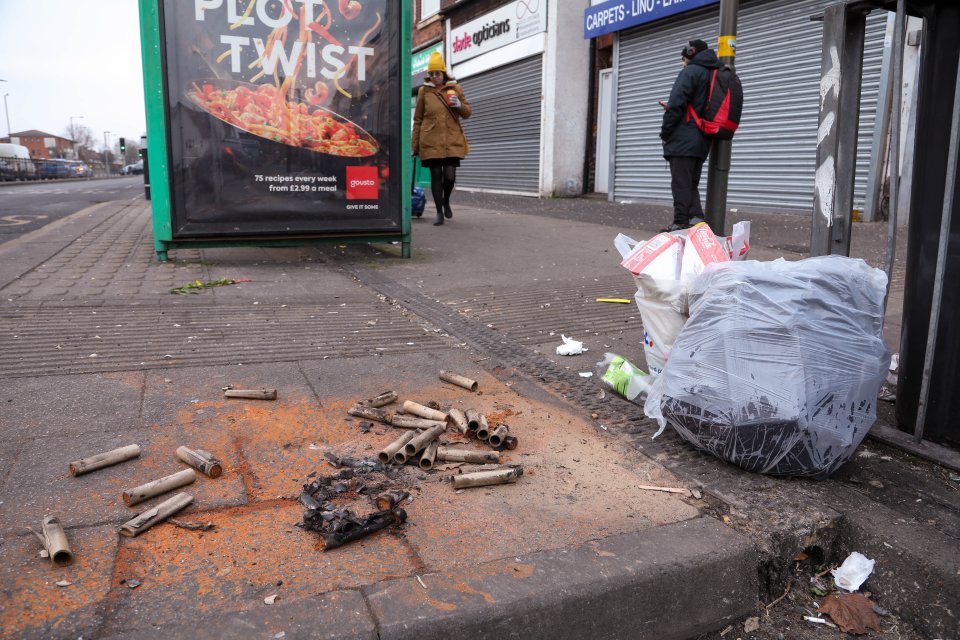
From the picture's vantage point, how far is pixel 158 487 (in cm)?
239

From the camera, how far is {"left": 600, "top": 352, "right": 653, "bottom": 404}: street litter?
3418 millimetres

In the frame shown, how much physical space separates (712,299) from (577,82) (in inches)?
590

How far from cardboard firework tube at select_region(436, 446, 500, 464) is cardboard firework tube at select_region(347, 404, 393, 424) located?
17.0 inches

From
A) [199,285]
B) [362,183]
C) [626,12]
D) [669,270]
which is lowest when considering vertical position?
[199,285]

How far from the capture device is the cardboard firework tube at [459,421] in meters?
3.01

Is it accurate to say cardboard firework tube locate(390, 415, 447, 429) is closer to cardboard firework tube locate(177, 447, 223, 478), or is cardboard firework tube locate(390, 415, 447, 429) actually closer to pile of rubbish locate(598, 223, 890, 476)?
cardboard firework tube locate(177, 447, 223, 478)

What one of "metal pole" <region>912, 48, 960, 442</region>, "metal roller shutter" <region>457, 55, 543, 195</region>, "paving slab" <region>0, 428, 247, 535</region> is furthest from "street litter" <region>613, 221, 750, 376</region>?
"metal roller shutter" <region>457, 55, 543, 195</region>

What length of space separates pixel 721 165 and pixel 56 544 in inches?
217

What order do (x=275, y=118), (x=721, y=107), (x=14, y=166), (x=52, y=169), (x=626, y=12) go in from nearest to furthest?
(x=275, y=118) → (x=721, y=107) → (x=626, y=12) → (x=14, y=166) → (x=52, y=169)

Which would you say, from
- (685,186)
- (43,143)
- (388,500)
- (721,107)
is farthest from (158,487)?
(43,143)

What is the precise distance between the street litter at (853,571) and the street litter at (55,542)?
7.38ft

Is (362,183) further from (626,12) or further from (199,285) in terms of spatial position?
(626,12)

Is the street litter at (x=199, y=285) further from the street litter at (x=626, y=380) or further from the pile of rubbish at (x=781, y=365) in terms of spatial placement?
the pile of rubbish at (x=781, y=365)

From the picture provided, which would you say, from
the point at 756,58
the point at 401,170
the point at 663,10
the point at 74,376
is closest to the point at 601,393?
the point at 74,376
